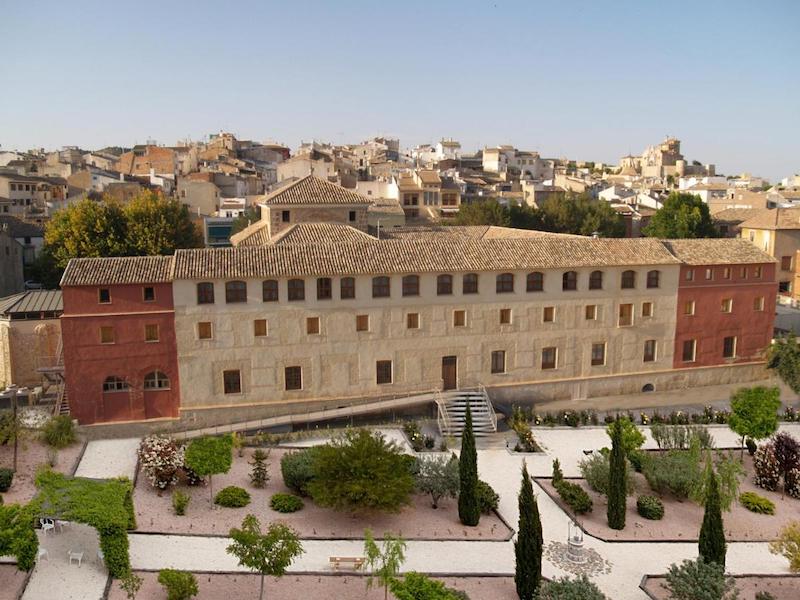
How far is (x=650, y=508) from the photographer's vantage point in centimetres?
2255

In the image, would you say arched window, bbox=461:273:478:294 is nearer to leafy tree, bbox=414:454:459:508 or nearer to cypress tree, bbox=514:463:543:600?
leafy tree, bbox=414:454:459:508

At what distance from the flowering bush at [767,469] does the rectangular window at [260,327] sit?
17918 millimetres

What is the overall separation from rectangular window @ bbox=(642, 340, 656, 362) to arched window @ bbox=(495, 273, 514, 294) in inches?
280

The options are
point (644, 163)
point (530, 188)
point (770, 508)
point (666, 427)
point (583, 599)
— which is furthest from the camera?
point (644, 163)

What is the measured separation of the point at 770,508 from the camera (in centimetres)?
2327

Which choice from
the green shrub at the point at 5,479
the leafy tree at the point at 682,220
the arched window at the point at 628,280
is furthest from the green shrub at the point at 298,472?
the leafy tree at the point at 682,220

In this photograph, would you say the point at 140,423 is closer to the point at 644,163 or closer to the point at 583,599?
the point at 583,599

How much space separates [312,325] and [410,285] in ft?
13.9

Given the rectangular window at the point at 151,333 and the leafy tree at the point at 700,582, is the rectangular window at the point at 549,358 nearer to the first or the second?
the leafy tree at the point at 700,582

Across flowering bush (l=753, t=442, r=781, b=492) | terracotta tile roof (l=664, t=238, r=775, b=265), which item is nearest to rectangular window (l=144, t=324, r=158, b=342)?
flowering bush (l=753, t=442, r=781, b=492)

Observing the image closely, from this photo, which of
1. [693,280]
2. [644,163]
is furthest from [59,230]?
[644,163]

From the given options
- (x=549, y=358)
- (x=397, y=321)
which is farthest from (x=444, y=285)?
(x=549, y=358)

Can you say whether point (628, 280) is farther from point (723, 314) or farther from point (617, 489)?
point (617, 489)

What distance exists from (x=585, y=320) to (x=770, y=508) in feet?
38.8
